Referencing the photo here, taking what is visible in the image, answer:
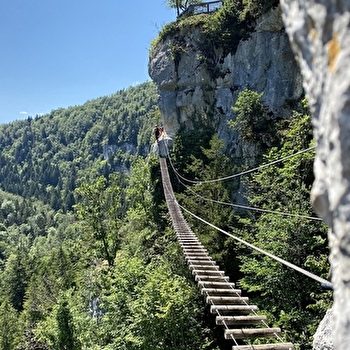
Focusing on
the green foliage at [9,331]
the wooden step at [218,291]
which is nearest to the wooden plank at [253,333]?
the wooden step at [218,291]

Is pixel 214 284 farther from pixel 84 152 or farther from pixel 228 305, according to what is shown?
pixel 84 152

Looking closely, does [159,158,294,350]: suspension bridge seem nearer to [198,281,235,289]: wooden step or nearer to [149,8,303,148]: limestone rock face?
[198,281,235,289]: wooden step

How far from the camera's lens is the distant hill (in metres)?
147

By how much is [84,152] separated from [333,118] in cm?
18478

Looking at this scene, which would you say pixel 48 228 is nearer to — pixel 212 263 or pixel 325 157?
pixel 212 263

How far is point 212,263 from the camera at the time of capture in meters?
8.33

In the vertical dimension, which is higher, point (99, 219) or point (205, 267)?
point (99, 219)

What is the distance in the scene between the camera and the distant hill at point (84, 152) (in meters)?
147

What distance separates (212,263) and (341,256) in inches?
302

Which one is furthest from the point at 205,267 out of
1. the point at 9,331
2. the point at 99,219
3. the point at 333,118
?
the point at 9,331

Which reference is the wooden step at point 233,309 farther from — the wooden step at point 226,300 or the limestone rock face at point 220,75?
the limestone rock face at point 220,75

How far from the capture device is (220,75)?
1050 inches

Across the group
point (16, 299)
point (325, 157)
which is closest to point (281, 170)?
point (325, 157)

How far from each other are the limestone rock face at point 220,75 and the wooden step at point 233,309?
17.0m
